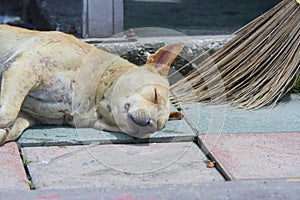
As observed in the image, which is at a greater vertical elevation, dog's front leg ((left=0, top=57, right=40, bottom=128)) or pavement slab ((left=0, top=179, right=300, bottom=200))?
dog's front leg ((left=0, top=57, right=40, bottom=128))

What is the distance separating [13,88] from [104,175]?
95cm

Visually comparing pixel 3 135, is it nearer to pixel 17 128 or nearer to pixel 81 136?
pixel 17 128

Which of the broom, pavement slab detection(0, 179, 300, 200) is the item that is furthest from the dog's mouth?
the broom

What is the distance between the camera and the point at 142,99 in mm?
5273

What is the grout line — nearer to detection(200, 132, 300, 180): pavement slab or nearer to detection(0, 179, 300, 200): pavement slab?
detection(0, 179, 300, 200): pavement slab

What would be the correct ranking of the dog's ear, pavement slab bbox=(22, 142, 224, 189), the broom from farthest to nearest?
the broom
the dog's ear
pavement slab bbox=(22, 142, 224, 189)

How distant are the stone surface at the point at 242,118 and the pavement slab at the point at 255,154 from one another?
130 millimetres

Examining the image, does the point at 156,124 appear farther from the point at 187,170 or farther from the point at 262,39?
the point at 262,39

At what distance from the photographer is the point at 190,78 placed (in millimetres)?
6668

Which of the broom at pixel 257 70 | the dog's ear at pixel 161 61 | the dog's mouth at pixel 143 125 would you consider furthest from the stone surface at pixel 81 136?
the broom at pixel 257 70

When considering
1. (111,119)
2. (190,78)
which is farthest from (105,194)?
(190,78)

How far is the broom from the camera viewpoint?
254 inches

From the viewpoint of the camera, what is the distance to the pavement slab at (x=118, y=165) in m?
4.80

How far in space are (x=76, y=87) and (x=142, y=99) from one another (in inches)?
21.6
